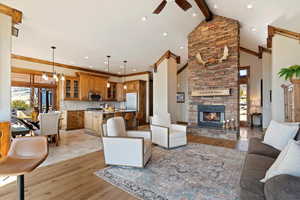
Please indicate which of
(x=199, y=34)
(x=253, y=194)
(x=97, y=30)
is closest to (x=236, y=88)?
(x=199, y=34)

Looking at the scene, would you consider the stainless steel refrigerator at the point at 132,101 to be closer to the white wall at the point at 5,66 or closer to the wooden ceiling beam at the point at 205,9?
the wooden ceiling beam at the point at 205,9

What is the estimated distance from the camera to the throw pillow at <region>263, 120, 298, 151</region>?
2262mm

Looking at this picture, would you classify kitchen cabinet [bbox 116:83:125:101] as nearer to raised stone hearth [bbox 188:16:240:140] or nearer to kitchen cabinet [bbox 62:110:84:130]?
kitchen cabinet [bbox 62:110:84:130]

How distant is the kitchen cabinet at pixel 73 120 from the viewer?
264 inches

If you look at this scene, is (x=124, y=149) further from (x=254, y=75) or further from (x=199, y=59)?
(x=254, y=75)

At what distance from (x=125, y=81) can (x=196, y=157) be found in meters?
7.17

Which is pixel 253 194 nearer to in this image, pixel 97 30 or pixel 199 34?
pixel 97 30

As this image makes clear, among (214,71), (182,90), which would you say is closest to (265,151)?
(214,71)

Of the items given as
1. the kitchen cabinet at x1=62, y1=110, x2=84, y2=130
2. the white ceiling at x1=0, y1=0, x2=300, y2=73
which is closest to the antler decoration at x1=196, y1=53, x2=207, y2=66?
the white ceiling at x1=0, y1=0, x2=300, y2=73

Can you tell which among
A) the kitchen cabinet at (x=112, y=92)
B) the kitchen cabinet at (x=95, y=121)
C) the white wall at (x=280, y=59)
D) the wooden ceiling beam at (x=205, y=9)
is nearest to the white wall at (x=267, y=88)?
the white wall at (x=280, y=59)

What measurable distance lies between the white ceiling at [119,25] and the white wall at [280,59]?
16.7 inches

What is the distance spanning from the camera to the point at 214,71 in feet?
18.5

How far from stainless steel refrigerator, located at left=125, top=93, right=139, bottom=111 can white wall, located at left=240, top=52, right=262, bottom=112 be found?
6.06 meters

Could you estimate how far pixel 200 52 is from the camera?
6.01m
